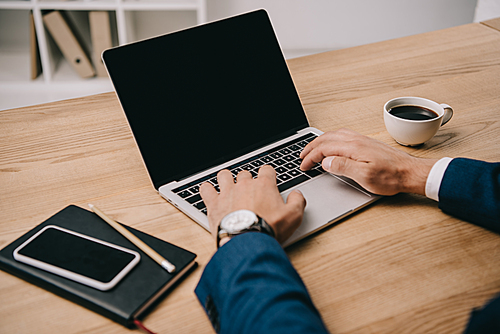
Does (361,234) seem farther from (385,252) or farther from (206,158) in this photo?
(206,158)

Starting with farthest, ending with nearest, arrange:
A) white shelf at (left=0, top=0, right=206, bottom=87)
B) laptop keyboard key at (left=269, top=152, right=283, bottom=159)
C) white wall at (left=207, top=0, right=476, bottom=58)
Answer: white wall at (left=207, top=0, right=476, bottom=58)
white shelf at (left=0, top=0, right=206, bottom=87)
laptop keyboard key at (left=269, top=152, right=283, bottom=159)

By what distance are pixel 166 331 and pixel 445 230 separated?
1.60 feet

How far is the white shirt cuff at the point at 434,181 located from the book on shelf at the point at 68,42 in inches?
96.5

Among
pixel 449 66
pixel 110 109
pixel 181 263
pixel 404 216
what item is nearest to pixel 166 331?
pixel 181 263

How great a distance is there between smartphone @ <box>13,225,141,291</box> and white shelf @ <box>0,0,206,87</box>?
212 centimetres

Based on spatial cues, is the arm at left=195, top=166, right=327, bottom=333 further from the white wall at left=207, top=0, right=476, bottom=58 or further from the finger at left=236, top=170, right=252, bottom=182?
the white wall at left=207, top=0, right=476, bottom=58

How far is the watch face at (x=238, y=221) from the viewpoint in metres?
0.64

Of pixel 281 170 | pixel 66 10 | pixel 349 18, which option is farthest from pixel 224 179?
pixel 349 18

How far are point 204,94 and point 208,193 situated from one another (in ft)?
0.80

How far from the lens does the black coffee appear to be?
37.2 inches

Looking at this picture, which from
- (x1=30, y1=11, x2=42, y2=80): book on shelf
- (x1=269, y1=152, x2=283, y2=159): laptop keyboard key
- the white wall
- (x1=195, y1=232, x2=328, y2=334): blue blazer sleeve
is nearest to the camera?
(x1=195, y1=232, x2=328, y2=334): blue blazer sleeve

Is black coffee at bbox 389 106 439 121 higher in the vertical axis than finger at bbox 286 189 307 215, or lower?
higher

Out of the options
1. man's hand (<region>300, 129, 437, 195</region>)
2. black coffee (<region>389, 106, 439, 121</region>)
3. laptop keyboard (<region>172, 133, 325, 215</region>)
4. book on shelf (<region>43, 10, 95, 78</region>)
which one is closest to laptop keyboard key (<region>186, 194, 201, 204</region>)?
laptop keyboard (<region>172, 133, 325, 215</region>)

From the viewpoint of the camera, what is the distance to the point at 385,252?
66cm
